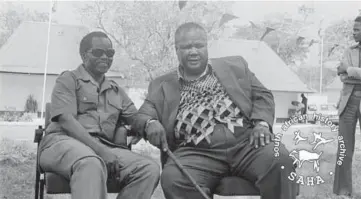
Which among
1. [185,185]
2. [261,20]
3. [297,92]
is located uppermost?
[261,20]

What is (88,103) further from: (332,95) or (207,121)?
(332,95)

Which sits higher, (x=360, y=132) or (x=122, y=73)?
(x=122, y=73)

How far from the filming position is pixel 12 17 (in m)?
2.93

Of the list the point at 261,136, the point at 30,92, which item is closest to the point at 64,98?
the point at 30,92

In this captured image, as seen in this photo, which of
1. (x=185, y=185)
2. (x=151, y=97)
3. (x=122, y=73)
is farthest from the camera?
(x=122, y=73)

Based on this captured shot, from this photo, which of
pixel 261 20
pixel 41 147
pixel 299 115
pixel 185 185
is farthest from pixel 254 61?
pixel 41 147

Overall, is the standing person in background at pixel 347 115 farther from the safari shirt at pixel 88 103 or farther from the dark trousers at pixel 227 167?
the safari shirt at pixel 88 103

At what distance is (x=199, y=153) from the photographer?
2521mm

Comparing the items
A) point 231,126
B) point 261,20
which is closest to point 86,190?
point 231,126

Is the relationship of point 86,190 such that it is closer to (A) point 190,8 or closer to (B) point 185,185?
(B) point 185,185

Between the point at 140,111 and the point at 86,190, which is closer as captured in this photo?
the point at 86,190

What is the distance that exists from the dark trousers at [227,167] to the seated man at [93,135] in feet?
0.44

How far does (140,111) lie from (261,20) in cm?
126

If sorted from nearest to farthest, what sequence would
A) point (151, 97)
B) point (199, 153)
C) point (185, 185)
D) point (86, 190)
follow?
point (86, 190) → point (185, 185) → point (199, 153) → point (151, 97)
